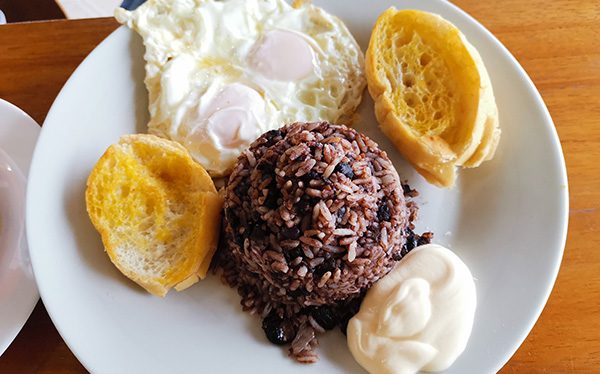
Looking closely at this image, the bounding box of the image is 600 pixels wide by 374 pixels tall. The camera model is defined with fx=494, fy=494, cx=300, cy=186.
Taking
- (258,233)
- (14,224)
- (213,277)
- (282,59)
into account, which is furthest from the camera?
(282,59)

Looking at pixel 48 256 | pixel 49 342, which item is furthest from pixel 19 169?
pixel 49 342

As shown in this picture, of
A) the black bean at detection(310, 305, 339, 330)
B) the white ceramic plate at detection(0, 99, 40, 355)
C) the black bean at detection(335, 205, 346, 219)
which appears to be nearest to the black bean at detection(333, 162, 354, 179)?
the black bean at detection(335, 205, 346, 219)

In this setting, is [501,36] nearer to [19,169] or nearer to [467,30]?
[467,30]

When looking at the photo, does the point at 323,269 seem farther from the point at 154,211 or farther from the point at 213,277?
the point at 154,211

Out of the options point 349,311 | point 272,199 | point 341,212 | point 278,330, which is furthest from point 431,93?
point 278,330

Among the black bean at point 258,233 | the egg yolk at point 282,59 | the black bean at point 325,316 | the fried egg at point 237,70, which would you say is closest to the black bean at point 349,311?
the black bean at point 325,316

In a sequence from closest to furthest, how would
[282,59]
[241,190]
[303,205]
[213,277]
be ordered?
1. [303,205]
2. [241,190]
3. [213,277]
4. [282,59]

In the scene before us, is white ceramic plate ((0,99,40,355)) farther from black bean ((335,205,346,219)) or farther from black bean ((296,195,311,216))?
black bean ((335,205,346,219))
